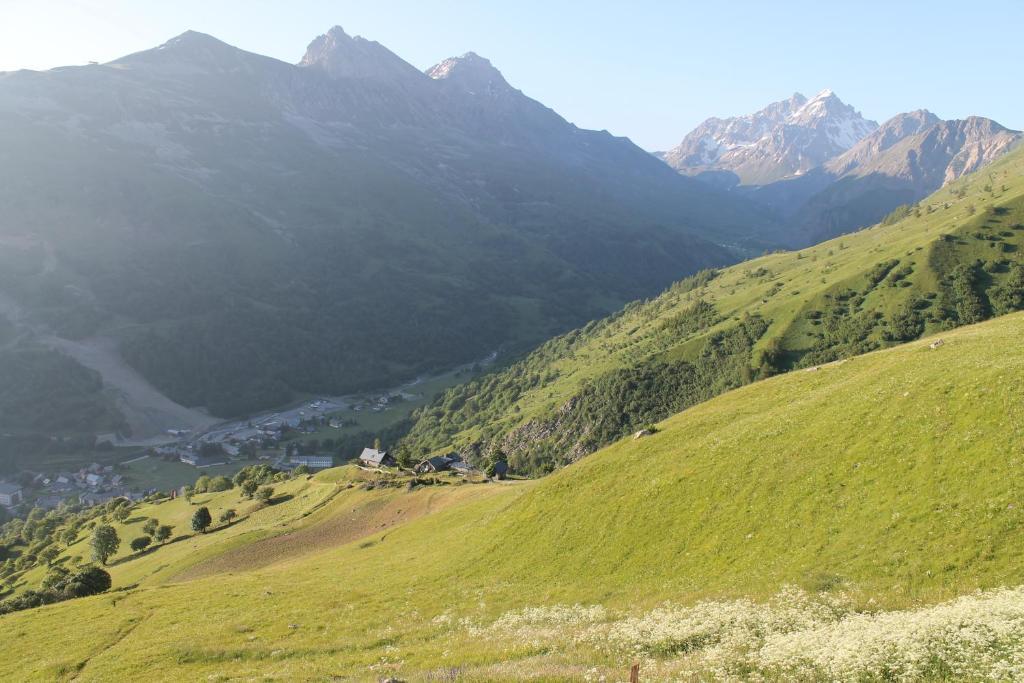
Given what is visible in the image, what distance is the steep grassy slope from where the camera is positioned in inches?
1125

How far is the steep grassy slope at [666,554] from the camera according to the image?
28562 mm

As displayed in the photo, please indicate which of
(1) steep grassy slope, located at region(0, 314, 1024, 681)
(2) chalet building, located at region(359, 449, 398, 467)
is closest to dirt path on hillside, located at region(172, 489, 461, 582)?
(1) steep grassy slope, located at region(0, 314, 1024, 681)

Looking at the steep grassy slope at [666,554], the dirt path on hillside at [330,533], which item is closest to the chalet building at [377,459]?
the dirt path on hillside at [330,533]

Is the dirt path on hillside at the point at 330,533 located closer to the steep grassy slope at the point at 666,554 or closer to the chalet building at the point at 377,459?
the steep grassy slope at the point at 666,554

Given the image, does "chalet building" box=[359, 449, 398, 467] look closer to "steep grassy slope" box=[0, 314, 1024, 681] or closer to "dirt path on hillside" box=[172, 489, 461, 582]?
"dirt path on hillside" box=[172, 489, 461, 582]

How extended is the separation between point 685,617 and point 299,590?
42.4 meters

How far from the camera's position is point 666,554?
133 feet

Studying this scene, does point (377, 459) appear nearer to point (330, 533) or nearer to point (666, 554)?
point (330, 533)

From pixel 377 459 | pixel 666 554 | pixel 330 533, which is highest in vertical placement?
pixel 666 554

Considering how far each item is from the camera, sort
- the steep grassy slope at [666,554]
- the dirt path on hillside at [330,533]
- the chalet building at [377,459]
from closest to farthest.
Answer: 1. the steep grassy slope at [666,554]
2. the dirt path on hillside at [330,533]
3. the chalet building at [377,459]

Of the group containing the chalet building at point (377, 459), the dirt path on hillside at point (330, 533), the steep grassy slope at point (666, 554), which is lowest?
the chalet building at point (377, 459)

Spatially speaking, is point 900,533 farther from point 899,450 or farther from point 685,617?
point 685,617

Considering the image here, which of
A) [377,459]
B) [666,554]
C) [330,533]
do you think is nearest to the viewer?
[666,554]

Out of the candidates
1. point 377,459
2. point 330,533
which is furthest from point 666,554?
point 377,459
